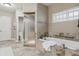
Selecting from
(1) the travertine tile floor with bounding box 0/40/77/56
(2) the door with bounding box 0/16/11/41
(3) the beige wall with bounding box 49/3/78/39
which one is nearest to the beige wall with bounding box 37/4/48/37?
(3) the beige wall with bounding box 49/3/78/39

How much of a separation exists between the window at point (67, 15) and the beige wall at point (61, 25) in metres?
0.05

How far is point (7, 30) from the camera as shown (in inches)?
59.7

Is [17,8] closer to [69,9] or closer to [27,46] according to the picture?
[27,46]

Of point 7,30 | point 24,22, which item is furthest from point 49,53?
point 7,30

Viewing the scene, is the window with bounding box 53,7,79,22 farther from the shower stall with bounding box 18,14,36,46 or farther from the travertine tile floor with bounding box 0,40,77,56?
the travertine tile floor with bounding box 0,40,77,56

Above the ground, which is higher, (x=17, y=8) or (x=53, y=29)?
(x=17, y=8)

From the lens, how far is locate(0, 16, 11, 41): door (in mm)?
1486

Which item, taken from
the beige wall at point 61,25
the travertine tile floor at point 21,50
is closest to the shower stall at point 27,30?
the travertine tile floor at point 21,50

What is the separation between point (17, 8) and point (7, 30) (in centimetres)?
37

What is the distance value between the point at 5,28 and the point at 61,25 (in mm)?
862

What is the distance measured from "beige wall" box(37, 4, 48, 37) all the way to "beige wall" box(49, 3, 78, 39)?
0.26 ft

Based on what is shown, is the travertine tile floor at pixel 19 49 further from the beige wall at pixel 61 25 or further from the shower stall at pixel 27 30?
the beige wall at pixel 61 25

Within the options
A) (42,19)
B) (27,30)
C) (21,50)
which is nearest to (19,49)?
(21,50)

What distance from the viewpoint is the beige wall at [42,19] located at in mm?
1537
